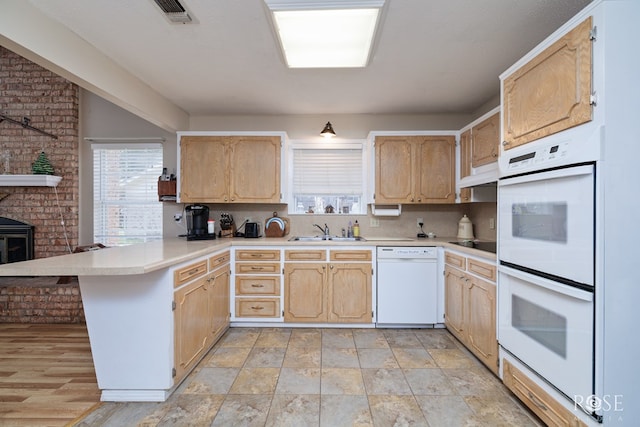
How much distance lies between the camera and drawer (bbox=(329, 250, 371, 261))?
3.07m

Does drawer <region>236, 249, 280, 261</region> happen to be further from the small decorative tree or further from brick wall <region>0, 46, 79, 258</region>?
the small decorative tree

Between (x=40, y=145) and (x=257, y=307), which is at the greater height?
(x=40, y=145)

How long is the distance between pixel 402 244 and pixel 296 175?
1600mm

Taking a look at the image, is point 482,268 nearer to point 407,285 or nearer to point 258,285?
point 407,285

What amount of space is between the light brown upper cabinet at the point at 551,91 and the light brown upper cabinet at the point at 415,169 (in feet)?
4.46

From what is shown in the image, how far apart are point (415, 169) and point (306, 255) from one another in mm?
1615

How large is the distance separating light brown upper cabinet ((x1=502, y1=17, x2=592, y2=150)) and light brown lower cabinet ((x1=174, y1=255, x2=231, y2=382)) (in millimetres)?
2459

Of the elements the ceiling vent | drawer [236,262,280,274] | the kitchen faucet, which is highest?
the ceiling vent

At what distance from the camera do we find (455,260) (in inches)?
109

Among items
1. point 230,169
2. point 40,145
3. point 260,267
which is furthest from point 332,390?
point 40,145

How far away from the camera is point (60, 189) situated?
346 cm

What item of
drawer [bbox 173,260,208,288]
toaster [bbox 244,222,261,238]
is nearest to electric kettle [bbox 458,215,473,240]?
toaster [bbox 244,222,261,238]

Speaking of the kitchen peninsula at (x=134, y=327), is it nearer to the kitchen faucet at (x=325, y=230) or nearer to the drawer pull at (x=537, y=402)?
the kitchen faucet at (x=325, y=230)

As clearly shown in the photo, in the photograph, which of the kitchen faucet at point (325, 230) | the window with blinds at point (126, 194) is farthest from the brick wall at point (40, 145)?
the kitchen faucet at point (325, 230)
